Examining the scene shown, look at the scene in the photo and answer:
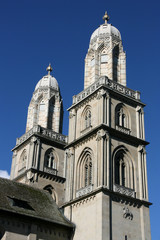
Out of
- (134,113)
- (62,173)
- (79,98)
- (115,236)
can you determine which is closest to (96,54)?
(79,98)

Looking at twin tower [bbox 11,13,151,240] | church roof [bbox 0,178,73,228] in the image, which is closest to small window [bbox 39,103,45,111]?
twin tower [bbox 11,13,151,240]

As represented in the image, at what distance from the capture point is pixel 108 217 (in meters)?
32.8

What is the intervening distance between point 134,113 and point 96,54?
804 cm

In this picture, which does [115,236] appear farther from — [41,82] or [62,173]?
[41,82]

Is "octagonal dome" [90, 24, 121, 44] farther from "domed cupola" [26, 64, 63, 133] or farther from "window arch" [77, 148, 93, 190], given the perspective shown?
"window arch" [77, 148, 93, 190]

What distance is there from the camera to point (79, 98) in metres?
42.8

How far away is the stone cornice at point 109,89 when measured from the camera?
3934cm

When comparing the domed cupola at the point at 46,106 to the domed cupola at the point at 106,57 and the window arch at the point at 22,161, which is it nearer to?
the window arch at the point at 22,161

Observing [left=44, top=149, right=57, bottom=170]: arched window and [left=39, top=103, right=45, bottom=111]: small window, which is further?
[left=39, top=103, right=45, bottom=111]: small window

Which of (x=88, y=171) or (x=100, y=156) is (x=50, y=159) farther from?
(x=100, y=156)

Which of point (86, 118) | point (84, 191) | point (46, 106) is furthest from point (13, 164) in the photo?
point (84, 191)

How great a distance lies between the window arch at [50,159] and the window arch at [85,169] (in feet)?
35.5

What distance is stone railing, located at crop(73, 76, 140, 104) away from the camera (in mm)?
39406

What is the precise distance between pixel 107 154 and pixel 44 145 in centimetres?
1572
